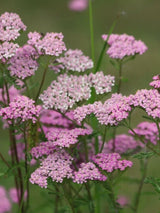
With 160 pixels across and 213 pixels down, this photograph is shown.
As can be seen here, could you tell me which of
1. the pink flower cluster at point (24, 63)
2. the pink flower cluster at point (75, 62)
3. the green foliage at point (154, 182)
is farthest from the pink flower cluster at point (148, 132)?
the pink flower cluster at point (24, 63)

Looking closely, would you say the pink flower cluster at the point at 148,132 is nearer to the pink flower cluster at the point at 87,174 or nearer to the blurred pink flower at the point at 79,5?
the pink flower cluster at the point at 87,174

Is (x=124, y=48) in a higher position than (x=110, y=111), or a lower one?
higher

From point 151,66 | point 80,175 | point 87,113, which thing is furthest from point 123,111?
point 151,66

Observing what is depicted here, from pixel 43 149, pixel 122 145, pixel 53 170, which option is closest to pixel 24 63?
pixel 43 149

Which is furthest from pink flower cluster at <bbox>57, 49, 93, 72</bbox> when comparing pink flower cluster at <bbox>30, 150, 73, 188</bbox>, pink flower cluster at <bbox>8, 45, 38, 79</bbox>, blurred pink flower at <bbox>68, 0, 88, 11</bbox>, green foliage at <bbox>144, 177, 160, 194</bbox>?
blurred pink flower at <bbox>68, 0, 88, 11</bbox>

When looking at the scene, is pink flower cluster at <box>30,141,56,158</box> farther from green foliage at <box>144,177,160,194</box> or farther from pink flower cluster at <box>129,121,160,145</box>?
pink flower cluster at <box>129,121,160,145</box>

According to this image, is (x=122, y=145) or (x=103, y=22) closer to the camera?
(x=122, y=145)

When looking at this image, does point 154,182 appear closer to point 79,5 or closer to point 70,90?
point 70,90

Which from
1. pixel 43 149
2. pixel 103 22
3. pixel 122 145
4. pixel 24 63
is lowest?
pixel 43 149
